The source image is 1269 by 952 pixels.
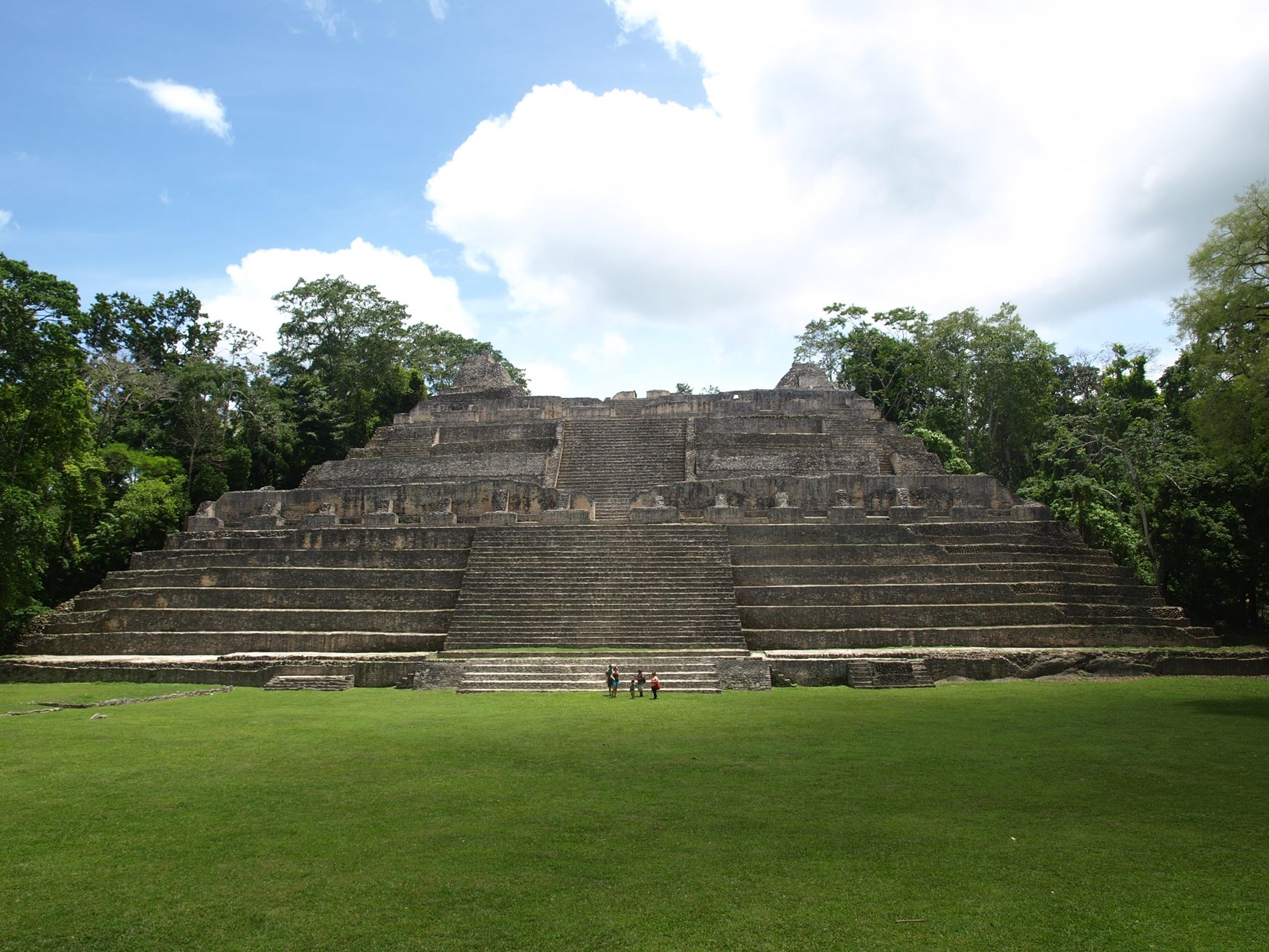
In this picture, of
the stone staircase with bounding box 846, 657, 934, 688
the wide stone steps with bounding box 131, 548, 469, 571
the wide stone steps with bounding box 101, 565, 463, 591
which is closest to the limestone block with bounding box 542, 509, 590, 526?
the wide stone steps with bounding box 131, 548, 469, 571

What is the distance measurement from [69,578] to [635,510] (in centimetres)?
1578

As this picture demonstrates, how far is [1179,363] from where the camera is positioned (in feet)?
104

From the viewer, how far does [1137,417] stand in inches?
1350

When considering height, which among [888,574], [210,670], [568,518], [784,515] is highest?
[784,515]

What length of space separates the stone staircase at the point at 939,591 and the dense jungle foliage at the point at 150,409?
15208mm

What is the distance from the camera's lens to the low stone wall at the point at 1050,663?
15.1m

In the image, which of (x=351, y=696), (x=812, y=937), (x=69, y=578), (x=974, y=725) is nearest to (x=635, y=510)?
(x=351, y=696)

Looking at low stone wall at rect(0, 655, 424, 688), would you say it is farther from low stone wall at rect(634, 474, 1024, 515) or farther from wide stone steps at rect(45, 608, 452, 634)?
low stone wall at rect(634, 474, 1024, 515)

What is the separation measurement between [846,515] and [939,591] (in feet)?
12.2

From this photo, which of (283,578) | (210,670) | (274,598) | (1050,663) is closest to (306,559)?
(283,578)

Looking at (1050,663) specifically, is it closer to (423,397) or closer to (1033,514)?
(1033,514)

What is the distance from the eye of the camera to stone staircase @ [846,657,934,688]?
14.4m

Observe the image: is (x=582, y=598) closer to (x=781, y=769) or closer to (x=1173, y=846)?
(x=781, y=769)

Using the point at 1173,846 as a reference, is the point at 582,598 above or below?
above
